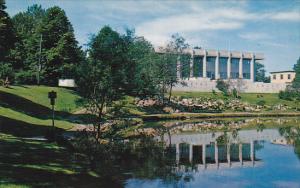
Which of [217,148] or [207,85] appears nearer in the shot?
[217,148]

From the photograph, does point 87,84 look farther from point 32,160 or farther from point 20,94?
point 20,94

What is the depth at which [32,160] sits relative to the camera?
20188 mm

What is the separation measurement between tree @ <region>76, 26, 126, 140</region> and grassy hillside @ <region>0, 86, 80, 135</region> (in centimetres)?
269

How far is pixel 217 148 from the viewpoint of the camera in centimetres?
3372

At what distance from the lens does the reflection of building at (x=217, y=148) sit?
2731 centimetres

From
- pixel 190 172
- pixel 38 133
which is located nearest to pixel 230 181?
pixel 190 172

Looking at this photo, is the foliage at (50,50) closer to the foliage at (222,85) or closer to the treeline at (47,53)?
the treeline at (47,53)

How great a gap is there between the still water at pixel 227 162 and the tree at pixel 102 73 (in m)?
6.51

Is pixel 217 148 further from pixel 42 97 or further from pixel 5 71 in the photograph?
pixel 5 71

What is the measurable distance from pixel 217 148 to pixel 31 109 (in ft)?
75.1

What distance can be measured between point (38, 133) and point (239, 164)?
15996mm

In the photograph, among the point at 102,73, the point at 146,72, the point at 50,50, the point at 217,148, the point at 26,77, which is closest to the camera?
the point at 102,73

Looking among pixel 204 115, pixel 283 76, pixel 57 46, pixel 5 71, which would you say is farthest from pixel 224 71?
pixel 5 71

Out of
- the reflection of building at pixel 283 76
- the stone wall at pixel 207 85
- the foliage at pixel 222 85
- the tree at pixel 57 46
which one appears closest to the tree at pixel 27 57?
the tree at pixel 57 46
